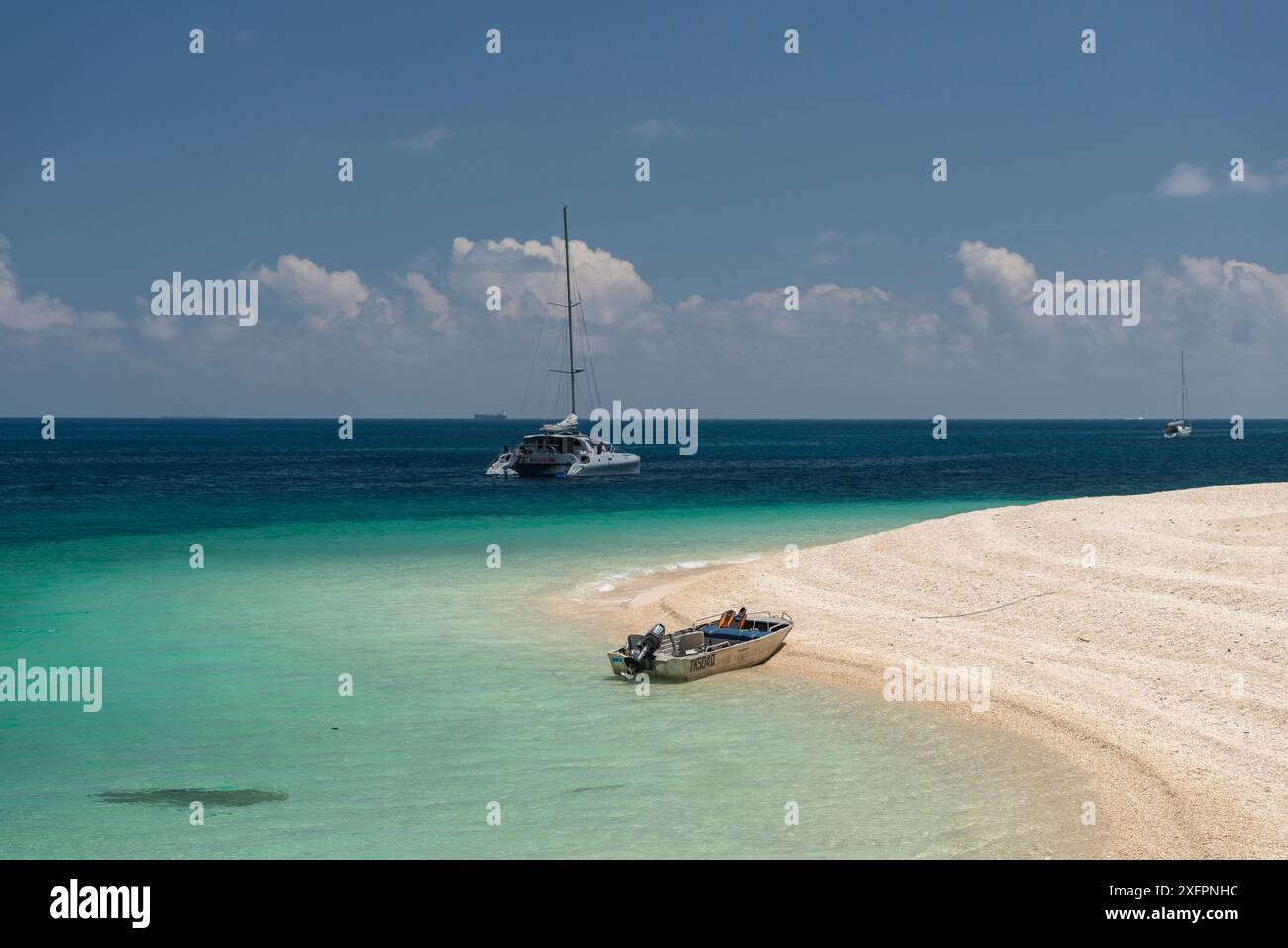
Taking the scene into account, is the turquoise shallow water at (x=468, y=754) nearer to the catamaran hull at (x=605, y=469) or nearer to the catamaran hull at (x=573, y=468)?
the catamaran hull at (x=605, y=469)

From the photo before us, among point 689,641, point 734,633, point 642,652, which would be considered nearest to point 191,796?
point 642,652

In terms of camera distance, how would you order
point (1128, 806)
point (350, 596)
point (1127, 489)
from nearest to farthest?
point (1128, 806) < point (350, 596) < point (1127, 489)

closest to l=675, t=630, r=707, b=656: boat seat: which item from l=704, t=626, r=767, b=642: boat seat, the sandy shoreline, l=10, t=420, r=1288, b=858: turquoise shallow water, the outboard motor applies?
l=704, t=626, r=767, b=642: boat seat

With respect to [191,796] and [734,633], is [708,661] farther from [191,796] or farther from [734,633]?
[191,796]
